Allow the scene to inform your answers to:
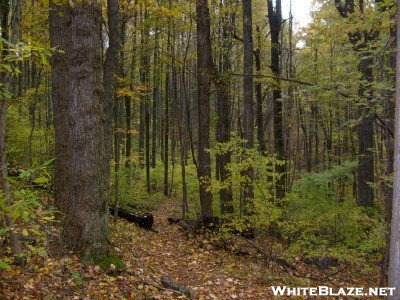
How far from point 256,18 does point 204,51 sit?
27.5 ft

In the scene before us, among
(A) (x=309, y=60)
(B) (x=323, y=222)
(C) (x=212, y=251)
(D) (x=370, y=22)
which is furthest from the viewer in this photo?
(A) (x=309, y=60)

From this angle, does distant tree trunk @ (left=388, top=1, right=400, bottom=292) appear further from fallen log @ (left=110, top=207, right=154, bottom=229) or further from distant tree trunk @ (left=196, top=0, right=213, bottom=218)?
fallen log @ (left=110, top=207, right=154, bottom=229)

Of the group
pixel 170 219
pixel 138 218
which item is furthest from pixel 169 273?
pixel 170 219

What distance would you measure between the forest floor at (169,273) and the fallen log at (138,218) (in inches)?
10.7

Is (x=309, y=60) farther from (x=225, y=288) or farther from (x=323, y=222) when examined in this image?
(x=225, y=288)

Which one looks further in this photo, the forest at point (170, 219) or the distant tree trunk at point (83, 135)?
the distant tree trunk at point (83, 135)

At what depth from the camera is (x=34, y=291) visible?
393 centimetres

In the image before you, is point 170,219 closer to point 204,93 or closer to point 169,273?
point 204,93

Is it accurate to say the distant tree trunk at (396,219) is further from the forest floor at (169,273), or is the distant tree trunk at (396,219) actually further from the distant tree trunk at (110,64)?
the distant tree trunk at (110,64)

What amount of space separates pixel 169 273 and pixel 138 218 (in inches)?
169

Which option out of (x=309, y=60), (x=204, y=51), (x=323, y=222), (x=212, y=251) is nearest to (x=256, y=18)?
(x=309, y=60)

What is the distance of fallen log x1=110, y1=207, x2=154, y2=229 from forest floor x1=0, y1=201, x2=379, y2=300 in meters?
0.27

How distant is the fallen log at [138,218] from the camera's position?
10812 mm

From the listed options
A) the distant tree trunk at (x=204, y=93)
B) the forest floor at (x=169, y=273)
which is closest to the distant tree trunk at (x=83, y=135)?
the forest floor at (x=169, y=273)
